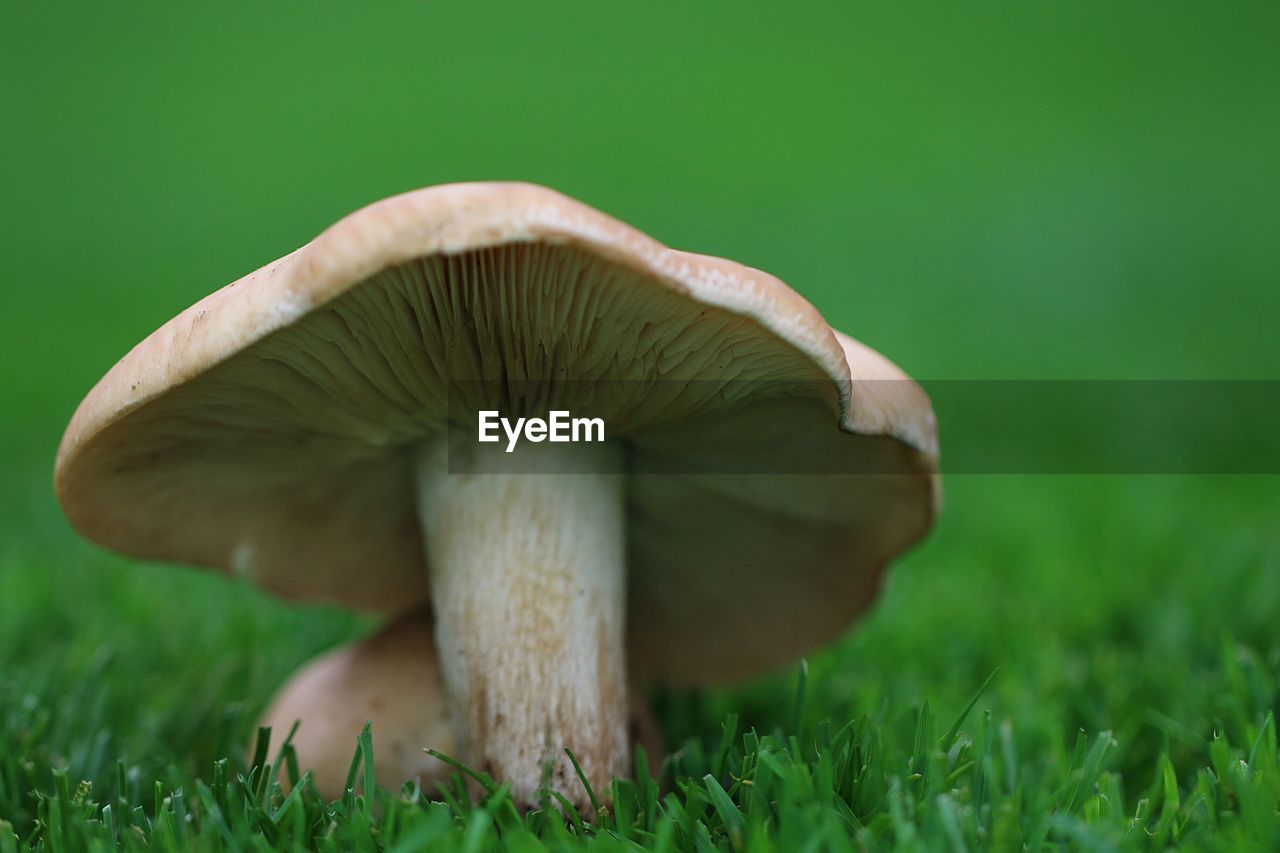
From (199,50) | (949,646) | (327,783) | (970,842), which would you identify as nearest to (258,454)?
(327,783)

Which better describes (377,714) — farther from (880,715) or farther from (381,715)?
(880,715)

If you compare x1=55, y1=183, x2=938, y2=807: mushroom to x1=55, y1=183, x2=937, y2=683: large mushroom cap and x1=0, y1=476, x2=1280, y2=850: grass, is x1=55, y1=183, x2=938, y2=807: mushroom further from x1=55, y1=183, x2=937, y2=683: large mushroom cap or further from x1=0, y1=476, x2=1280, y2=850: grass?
x1=0, y1=476, x2=1280, y2=850: grass

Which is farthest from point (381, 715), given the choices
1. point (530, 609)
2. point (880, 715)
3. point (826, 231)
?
point (826, 231)

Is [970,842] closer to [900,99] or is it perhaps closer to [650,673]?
[650,673]

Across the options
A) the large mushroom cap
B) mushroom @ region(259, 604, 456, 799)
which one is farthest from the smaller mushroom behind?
the large mushroom cap

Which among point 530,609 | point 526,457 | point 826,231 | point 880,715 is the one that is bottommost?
point 880,715

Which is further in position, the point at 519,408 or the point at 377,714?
the point at 377,714
